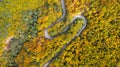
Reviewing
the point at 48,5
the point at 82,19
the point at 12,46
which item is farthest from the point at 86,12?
the point at 12,46

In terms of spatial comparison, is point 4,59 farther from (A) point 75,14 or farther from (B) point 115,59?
(B) point 115,59

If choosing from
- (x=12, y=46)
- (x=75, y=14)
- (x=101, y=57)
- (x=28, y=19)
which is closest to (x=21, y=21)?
(x=28, y=19)

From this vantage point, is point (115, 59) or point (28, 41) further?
point (28, 41)

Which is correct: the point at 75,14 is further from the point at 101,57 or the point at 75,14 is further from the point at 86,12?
the point at 101,57

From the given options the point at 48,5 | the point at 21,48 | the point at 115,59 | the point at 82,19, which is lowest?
the point at 115,59

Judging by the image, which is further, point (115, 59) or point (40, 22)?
point (40, 22)

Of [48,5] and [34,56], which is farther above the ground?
[48,5]
